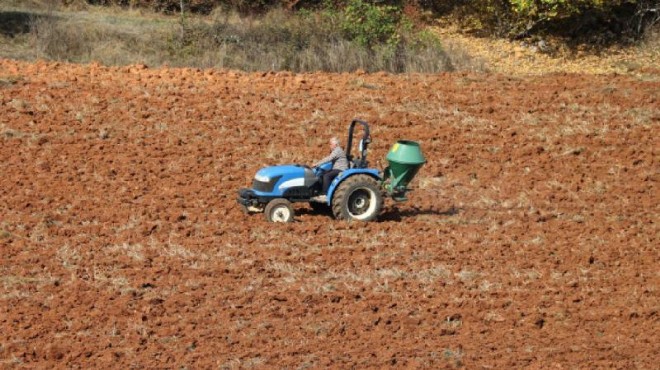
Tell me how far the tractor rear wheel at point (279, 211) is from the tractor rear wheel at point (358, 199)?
616mm

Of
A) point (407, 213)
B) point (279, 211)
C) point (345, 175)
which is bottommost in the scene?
point (407, 213)

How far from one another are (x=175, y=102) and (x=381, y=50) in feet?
21.3

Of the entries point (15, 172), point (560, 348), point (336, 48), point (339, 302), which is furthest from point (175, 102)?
point (560, 348)

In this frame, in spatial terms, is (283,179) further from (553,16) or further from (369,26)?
(553,16)

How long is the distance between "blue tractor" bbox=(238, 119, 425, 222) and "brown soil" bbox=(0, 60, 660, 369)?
0.26 metres

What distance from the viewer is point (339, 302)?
11.6 meters

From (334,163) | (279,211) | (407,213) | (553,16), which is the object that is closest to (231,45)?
(553,16)

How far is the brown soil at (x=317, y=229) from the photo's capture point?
418 inches

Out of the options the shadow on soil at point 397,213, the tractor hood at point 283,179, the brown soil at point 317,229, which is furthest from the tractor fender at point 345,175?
the shadow on soil at point 397,213

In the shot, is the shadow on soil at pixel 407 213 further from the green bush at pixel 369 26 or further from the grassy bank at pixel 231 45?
the green bush at pixel 369 26

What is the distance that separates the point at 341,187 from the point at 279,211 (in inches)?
36.5

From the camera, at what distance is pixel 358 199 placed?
46.6ft

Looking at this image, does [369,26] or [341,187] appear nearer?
[341,187]

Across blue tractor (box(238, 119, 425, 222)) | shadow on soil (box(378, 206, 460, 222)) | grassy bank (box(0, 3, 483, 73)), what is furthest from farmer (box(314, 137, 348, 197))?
grassy bank (box(0, 3, 483, 73))
